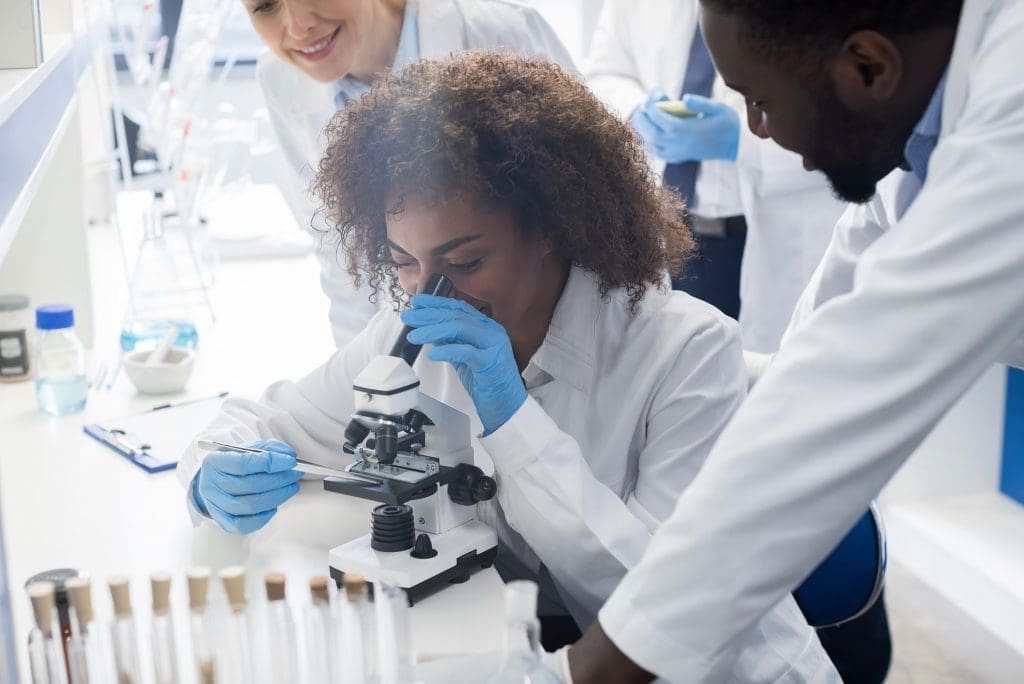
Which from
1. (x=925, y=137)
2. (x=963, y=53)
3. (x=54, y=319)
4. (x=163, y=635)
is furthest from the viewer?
(x=54, y=319)

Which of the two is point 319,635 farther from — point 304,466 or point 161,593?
point 304,466

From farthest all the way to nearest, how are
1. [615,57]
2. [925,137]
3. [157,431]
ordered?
[615,57]
[157,431]
[925,137]

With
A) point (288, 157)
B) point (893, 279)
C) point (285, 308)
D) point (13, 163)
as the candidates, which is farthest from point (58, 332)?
point (893, 279)

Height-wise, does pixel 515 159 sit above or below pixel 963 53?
below

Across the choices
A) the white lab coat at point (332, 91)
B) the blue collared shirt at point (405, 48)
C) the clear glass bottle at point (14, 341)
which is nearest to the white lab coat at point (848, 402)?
the white lab coat at point (332, 91)

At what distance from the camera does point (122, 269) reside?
365 cm

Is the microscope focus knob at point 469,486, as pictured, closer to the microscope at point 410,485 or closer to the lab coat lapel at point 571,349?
the microscope at point 410,485

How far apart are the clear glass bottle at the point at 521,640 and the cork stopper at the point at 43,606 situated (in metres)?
0.41

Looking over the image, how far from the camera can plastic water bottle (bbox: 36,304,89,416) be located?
2.35 meters

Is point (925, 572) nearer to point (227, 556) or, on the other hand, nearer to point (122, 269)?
point (227, 556)

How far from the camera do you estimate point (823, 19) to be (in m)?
1.14

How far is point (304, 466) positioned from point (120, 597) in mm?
555

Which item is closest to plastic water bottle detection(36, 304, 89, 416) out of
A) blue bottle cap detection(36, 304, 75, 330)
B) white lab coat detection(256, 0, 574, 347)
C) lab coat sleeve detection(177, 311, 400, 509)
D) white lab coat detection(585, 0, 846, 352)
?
blue bottle cap detection(36, 304, 75, 330)

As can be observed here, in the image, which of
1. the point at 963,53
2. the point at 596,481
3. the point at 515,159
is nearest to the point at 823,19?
the point at 963,53
